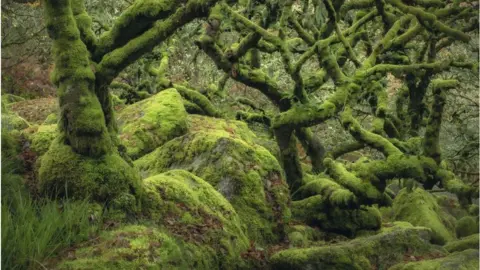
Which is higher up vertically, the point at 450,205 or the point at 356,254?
the point at 450,205

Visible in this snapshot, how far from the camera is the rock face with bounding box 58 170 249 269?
6.61 metres

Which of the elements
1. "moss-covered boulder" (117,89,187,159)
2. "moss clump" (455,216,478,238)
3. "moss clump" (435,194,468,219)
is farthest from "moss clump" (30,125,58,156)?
"moss clump" (435,194,468,219)

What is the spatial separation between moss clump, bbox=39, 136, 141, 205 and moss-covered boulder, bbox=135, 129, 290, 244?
3.05 meters

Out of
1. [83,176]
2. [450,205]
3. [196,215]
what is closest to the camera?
[83,176]

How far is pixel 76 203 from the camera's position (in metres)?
7.26

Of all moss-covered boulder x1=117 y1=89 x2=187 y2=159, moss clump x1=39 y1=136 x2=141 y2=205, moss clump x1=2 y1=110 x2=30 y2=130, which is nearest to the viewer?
moss clump x1=39 y1=136 x2=141 y2=205

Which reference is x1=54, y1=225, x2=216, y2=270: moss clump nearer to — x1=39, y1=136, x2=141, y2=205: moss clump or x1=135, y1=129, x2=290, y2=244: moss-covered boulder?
x1=39, y1=136, x2=141, y2=205: moss clump

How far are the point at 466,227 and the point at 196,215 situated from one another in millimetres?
11307

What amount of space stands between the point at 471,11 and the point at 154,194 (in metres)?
8.47

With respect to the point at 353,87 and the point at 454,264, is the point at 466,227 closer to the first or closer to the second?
the point at 353,87

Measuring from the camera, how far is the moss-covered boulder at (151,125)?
13.0 m

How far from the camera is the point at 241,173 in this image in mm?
10750

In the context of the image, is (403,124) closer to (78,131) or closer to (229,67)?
(229,67)

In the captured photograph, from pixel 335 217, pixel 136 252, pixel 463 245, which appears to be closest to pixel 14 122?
pixel 136 252
